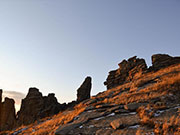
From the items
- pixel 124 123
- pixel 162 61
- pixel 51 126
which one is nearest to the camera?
Result: pixel 124 123

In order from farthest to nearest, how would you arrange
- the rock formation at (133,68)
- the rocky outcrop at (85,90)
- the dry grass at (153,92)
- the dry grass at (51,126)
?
the rocky outcrop at (85,90), the rock formation at (133,68), the dry grass at (153,92), the dry grass at (51,126)

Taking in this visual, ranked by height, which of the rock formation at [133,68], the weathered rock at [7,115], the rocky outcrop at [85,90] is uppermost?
the rock formation at [133,68]

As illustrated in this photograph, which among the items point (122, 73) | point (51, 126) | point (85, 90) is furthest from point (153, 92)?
point (85, 90)

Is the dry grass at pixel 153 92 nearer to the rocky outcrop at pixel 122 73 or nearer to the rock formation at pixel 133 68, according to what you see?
the rock formation at pixel 133 68

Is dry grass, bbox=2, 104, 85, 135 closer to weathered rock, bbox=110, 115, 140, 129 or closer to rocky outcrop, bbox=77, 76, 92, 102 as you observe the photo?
weathered rock, bbox=110, 115, 140, 129

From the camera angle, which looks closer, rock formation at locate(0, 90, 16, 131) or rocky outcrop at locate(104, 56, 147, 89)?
rocky outcrop at locate(104, 56, 147, 89)

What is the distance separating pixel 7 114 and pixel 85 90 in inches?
2373

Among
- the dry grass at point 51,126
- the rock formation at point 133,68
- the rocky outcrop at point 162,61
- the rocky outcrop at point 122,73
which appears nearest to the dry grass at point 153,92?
the dry grass at point 51,126

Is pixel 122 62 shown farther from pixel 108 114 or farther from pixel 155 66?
pixel 108 114

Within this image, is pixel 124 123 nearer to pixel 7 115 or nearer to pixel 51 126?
pixel 51 126

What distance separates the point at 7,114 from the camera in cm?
8081

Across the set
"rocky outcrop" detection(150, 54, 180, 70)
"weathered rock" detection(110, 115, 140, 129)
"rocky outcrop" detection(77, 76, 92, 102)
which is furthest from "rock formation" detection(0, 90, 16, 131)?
"weathered rock" detection(110, 115, 140, 129)

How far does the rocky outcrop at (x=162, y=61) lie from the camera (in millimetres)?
31750

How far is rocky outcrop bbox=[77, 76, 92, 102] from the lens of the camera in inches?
1778
